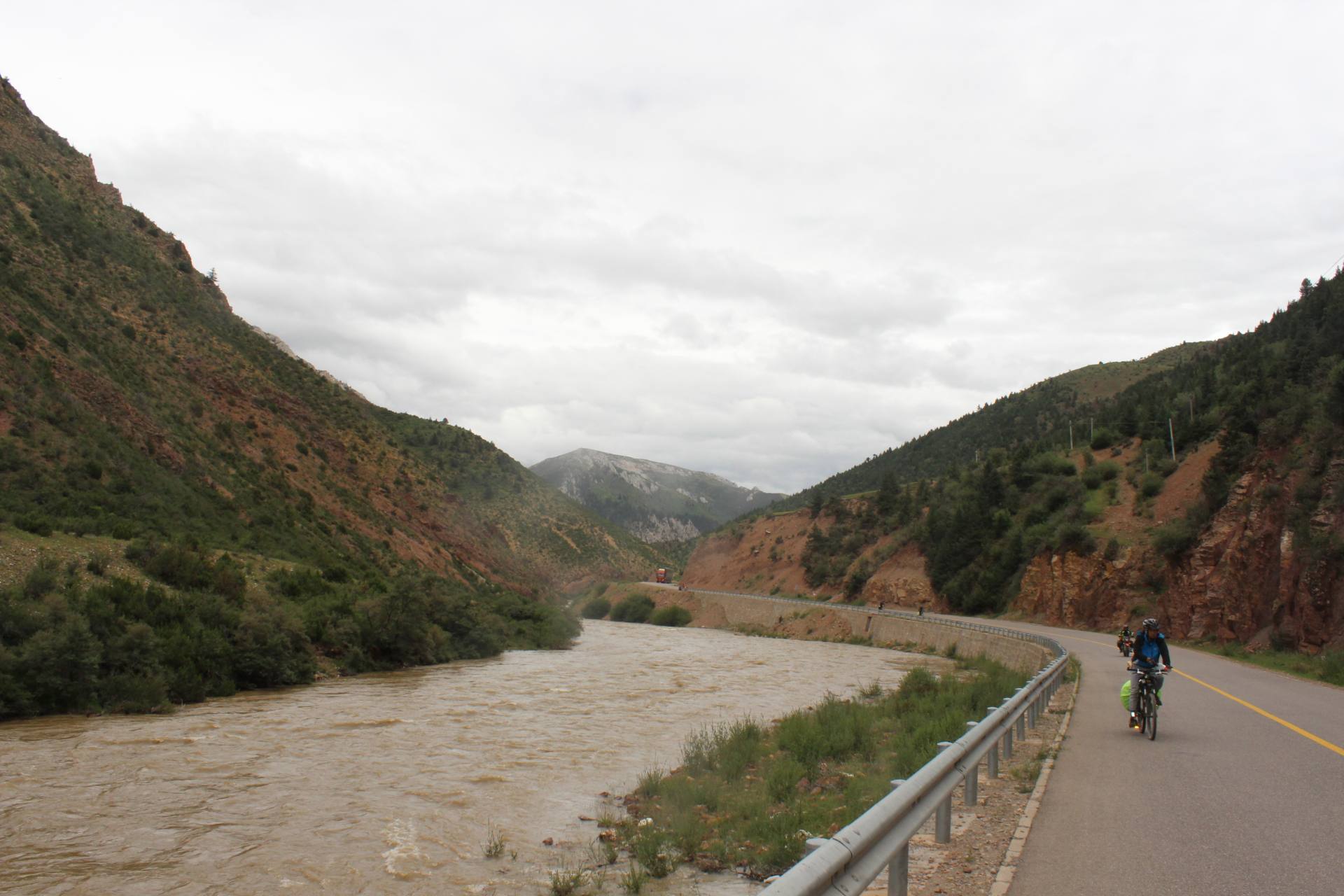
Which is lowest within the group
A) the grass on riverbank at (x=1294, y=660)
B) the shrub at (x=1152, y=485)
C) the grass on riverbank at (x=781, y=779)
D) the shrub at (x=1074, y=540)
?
the grass on riverbank at (x=781, y=779)

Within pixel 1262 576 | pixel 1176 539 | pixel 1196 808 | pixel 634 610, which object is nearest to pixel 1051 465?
pixel 1176 539

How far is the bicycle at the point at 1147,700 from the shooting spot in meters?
12.2

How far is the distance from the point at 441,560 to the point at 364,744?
42.9 m

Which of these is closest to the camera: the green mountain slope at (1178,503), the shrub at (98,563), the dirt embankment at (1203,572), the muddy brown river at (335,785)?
the muddy brown river at (335,785)

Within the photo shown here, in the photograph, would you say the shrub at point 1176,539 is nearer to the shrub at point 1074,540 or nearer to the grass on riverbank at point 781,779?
the shrub at point 1074,540

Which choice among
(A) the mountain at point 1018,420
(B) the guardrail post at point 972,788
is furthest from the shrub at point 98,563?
(A) the mountain at point 1018,420

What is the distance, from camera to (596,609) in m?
91.2

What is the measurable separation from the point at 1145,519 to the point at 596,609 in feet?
185

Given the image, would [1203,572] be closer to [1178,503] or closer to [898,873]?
[1178,503]

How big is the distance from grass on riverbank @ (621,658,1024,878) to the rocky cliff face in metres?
13.7

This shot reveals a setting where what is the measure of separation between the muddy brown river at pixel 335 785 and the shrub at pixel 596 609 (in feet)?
210

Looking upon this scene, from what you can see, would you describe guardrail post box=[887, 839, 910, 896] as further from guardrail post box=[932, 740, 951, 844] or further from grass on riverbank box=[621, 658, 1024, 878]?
grass on riverbank box=[621, 658, 1024, 878]

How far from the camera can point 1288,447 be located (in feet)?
109

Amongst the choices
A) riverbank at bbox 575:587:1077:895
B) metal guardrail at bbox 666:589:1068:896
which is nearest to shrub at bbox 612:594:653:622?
riverbank at bbox 575:587:1077:895
